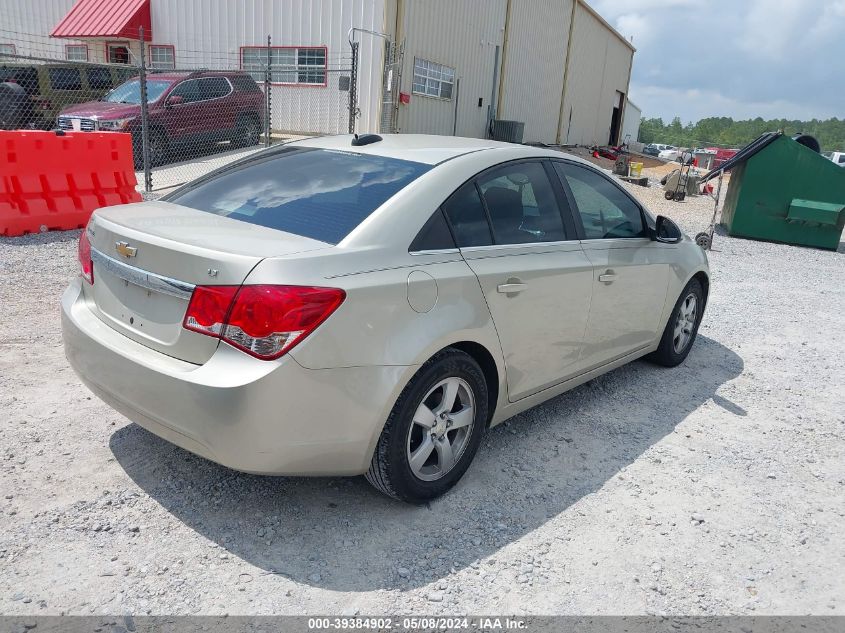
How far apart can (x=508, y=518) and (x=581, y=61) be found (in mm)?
32655

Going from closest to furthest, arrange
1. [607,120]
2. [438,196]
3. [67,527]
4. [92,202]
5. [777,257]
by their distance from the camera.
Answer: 1. [67,527]
2. [438,196]
3. [92,202]
4. [777,257]
5. [607,120]

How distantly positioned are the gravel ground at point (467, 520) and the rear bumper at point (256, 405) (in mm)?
413

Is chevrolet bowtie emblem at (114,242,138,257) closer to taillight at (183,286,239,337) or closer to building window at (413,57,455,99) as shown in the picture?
taillight at (183,286,239,337)

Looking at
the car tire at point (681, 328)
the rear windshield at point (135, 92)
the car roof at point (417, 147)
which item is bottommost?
the car tire at point (681, 328)

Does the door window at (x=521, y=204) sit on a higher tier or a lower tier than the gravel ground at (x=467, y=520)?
higher

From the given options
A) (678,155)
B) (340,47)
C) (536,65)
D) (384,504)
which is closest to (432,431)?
(384,504)

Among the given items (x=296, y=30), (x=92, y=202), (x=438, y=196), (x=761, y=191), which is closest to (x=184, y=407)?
(x=438, y=196)

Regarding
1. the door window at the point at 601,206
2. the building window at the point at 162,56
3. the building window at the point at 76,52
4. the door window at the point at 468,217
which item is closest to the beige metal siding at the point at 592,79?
the building window at the point at 162,56

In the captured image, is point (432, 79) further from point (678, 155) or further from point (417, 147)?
point (678, 155)

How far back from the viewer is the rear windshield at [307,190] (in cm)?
299

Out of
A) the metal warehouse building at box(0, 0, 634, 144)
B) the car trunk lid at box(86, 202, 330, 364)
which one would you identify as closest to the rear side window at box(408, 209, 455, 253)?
the car trunk lid at box(86, 202, 330, 364)

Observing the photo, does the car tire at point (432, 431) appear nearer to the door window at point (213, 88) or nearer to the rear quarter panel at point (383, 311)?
the rear quarter panel at point (383, 311)

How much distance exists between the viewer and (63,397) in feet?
13.1

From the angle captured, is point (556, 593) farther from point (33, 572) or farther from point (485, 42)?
point (485, 42)
